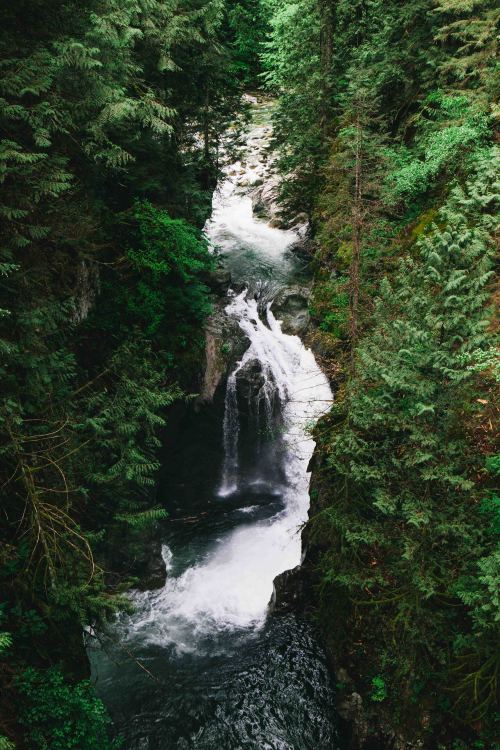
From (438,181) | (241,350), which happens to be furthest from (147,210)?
(438,181)

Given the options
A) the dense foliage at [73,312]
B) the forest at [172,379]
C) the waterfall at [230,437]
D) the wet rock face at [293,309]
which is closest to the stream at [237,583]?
the waterfall at [230,437]

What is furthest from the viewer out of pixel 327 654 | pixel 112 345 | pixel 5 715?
pixel 112 345

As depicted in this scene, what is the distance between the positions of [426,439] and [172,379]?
324 inches

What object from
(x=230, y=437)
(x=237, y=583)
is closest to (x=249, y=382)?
(x=230, y=437)

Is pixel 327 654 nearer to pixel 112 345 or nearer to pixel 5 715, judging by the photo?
pixel 5 715

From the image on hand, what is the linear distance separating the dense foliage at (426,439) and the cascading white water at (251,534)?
1.73 metres

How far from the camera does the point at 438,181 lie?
1202 cm

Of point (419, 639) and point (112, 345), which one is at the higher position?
point (112, 345)

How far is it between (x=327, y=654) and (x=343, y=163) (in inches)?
417

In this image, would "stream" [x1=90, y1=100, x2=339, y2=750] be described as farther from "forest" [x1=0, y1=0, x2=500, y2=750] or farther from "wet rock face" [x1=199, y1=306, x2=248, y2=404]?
"forest" [x1=0, y1=0, x2=500, y2=750]

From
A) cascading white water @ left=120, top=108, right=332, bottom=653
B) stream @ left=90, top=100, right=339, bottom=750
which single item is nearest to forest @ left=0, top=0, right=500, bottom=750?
stream @ left=90, top=100, right=339, bottom=750

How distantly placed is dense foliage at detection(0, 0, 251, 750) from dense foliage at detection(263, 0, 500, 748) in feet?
12.8

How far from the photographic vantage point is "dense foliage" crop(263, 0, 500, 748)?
6.41 meters

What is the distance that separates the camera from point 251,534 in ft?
45.8
